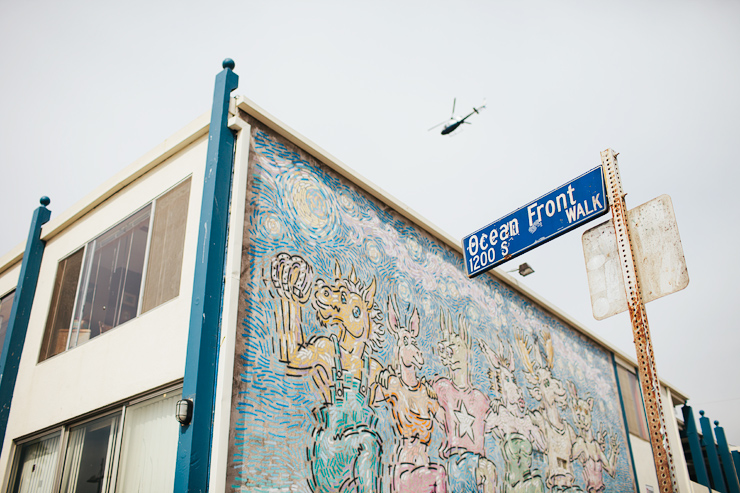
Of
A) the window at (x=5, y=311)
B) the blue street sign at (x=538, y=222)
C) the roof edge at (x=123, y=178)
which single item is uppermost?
the roof edge at (x=123, y=178)

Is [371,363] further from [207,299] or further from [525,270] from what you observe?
[525,270]

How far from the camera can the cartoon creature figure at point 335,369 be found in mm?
6391

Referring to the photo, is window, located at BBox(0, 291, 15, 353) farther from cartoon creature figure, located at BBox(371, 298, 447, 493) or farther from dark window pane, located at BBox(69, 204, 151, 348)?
cartoon creature figure, located at BBox(371, 298, 447, 493)

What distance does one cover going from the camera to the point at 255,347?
20.0ft

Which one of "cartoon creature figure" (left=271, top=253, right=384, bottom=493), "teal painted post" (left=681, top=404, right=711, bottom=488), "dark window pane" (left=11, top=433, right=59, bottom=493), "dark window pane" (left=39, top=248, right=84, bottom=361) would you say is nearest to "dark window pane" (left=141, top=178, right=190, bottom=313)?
"cartoon creature figure" (left=271, top=253, right=384, bottom=493)

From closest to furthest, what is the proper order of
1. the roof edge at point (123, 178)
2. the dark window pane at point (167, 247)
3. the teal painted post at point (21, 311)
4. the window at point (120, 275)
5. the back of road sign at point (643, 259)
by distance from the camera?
1. the back of road sign at point (643, 259)
2. the dark window pane at point (167, 247)
3. the window at point (120, 275)
4. the roof edge at point (123, 178)
5. the teal painted post at point (21, 311)

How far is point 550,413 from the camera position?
35.9ft

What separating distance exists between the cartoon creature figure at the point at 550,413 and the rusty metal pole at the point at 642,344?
21.7 feet

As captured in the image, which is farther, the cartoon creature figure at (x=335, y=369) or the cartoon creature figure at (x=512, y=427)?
the cartoon creature figure at (x=512, y=427)

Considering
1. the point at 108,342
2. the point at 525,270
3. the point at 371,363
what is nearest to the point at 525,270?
Result: the point at 525,270

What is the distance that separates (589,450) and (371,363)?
680 cm

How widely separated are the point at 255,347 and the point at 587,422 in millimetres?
8735

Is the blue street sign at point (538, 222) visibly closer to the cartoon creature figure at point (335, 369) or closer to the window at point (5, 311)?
the cartoon creature figure at point (335, 369)

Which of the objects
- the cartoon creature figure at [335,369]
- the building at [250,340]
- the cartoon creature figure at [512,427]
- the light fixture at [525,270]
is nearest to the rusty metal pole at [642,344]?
the building at [250,340]
